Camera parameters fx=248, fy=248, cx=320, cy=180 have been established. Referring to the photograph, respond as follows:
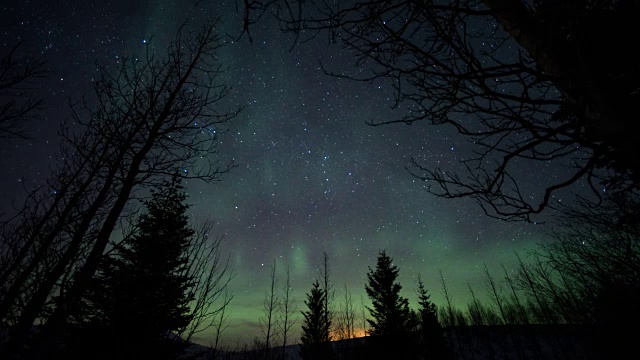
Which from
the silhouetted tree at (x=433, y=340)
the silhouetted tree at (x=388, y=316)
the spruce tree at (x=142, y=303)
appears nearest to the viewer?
the spruce tree at (x=142, y=303)

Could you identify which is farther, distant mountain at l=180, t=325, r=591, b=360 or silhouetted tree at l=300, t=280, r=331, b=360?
distant mountain at l=180, t=325, r=591, b=360

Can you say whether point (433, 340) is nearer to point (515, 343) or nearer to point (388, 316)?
point (388, 316)

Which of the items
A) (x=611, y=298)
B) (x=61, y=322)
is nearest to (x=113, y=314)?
(x=61, y=322)

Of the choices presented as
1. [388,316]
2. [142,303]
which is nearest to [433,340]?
[388,316]

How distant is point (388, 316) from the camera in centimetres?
1631

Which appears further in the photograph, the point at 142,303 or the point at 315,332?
the point at 315,332

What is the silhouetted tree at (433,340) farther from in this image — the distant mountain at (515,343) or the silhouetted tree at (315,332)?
the distant mountain at (515,343)

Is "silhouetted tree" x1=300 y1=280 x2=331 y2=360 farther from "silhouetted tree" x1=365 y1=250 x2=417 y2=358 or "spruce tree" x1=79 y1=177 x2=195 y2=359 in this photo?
"spruce tree" x1=79 y1=177 x2=195 y2=359

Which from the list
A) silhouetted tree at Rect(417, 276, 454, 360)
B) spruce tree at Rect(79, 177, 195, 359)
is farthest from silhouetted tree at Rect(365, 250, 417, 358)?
spruce tree at Rect(79, 177, 195, 359)

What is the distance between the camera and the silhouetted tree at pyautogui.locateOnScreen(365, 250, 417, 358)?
15008mm

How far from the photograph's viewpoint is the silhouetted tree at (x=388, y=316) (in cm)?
1501

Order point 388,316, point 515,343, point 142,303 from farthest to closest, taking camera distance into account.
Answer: point 515,343, point 388,316, point 142,303

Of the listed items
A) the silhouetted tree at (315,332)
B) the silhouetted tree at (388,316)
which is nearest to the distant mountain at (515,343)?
the silhouetted tree at (315,332)

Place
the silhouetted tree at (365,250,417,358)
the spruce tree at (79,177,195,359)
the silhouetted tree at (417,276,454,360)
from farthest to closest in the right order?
the silhouetted tree at (417,276,454,360) → the silhouetted tree at (365,250,417,358) → the spruce tree at (79,177,195,359)
